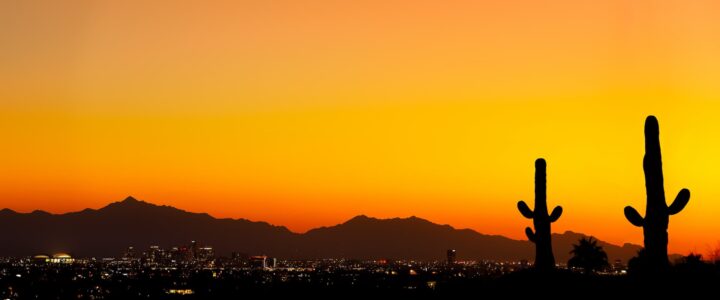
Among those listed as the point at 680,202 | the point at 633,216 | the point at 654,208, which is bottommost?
the point at 633,216

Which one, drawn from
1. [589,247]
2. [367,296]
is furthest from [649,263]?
[589,247]

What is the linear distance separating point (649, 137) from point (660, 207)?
2.01 m

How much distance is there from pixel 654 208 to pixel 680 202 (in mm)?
833

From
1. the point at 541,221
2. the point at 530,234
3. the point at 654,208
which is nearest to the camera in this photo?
the point at 654,208

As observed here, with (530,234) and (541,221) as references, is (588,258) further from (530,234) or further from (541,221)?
(541,221)

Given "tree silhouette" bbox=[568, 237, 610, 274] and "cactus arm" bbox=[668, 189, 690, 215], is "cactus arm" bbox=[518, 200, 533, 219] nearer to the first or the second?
"cactus arm" bbox=[668, 189, 690, 215]

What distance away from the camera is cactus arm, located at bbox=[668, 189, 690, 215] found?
25.8 meters

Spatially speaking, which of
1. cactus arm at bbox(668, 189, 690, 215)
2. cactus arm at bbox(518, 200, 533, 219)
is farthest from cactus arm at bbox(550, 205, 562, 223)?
cactus arm at bbox(668, 189, 690, 215)

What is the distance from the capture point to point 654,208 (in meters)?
26.7

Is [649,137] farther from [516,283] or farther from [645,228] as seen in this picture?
[516,283]

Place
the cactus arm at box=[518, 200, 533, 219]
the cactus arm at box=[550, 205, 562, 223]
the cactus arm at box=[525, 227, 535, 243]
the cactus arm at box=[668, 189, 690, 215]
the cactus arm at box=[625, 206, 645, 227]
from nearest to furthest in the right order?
the cactus arm at box=[668, 189, 690, 215] → the cactus arm at box=[625, 206, 645, 227] → the cactus arm at box=[550, 205, 562, 223] → the cactus arm at box=[518, 200, 533, 219] → the cactus arm at box=[525, 227, 535, 243]

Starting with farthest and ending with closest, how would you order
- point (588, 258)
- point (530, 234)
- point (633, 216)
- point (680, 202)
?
1. point (588, 258)
2. point (530, 234)
3. point (633, 216)
4. point (680, 202)

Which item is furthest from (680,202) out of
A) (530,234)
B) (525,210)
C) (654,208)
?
(530,234)

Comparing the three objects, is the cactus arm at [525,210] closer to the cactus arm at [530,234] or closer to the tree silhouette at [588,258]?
the cactus arm at [530,234]
